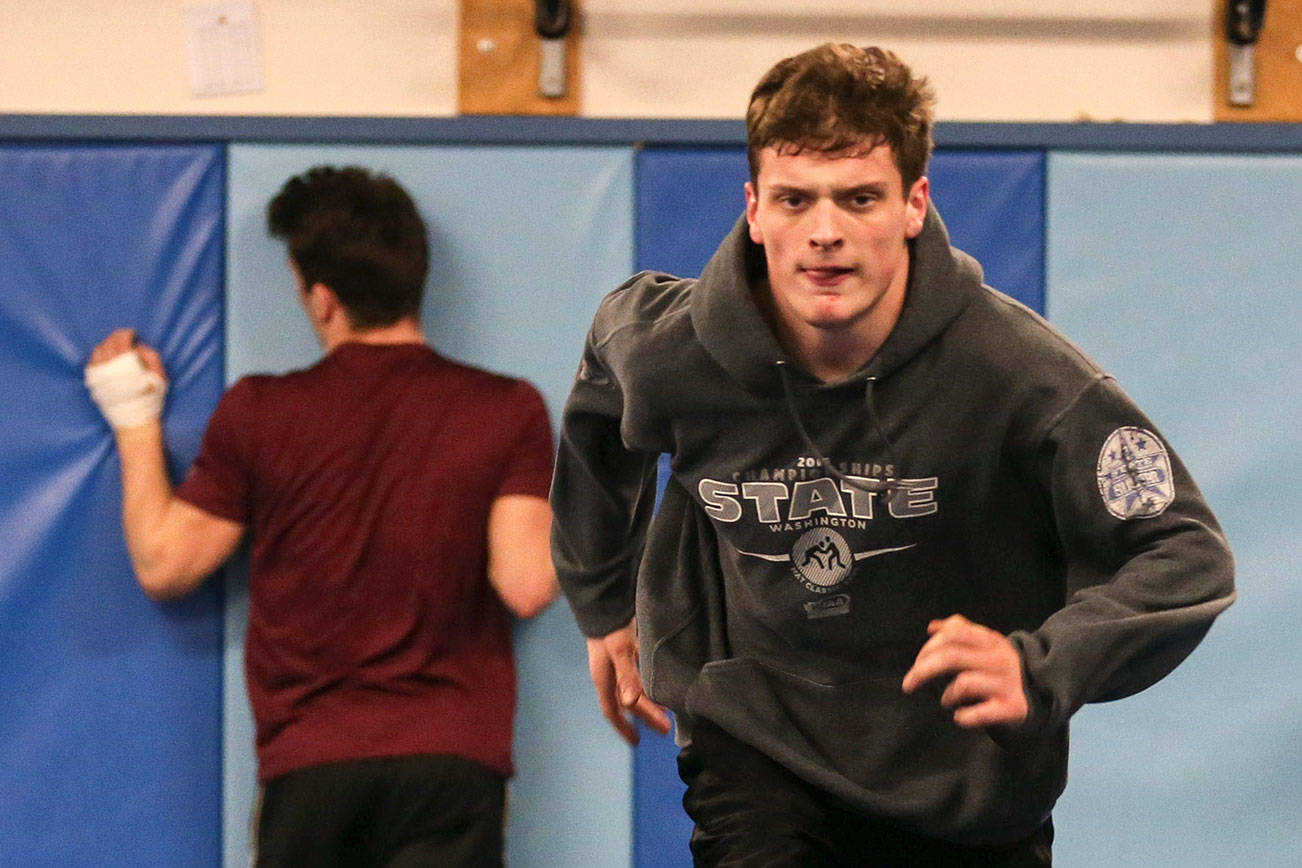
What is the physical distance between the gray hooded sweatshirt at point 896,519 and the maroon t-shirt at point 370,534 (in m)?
0.95

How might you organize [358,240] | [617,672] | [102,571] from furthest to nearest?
[102,571] < [358,240] < [617,672]

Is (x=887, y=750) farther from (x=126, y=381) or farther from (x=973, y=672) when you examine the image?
(x=126, y=381)

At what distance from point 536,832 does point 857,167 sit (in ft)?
6.63

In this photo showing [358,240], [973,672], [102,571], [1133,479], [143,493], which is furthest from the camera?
[102,571]

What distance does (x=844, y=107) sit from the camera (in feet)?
6.08

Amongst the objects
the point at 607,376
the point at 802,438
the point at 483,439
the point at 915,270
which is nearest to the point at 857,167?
the point at 915,270

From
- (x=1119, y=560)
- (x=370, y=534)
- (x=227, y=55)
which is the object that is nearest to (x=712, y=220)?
(x=370, y=534)

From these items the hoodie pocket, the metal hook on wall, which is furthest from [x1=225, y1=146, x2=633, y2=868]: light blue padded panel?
the hoodie pocket

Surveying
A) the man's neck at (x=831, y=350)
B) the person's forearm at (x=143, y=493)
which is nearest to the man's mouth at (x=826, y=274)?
the man's neck at (x=831, y=350)

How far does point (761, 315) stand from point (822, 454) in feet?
0.67

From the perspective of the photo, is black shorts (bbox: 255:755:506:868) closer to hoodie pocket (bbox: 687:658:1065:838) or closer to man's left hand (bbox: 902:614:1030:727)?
hoodie pocket (bbox: 687:658:1065:838)

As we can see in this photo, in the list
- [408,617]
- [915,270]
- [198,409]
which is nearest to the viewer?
[915,270]

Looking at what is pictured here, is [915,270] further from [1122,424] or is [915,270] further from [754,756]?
[754,756]

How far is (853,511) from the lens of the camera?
6.30 feet
